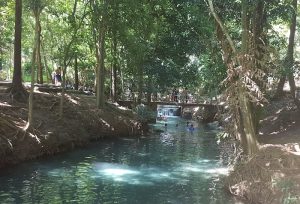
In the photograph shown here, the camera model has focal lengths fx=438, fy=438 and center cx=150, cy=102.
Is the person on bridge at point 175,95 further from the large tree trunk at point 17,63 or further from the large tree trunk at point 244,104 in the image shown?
the large tree trunk at point 244,104

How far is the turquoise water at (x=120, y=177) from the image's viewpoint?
1271 cm

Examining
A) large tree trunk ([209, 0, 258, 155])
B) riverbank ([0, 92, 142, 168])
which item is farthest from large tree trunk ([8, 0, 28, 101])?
large tree trunk ([209, 0, 258, 155])

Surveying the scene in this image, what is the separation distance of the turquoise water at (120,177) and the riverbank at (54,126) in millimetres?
534

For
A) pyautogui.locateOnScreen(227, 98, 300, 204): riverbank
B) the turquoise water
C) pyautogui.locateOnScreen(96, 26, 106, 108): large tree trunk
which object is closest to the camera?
pyautogui.locateOnScreen(227, 98, 300, 204): riverbank

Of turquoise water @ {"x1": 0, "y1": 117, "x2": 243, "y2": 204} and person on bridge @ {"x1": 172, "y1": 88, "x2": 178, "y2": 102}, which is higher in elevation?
person on bridge @ {"x1": 172, "y1": 88, "x2": 178, "y2": 102}

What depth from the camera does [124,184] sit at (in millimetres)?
14461

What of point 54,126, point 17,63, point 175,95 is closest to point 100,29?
point 17,63

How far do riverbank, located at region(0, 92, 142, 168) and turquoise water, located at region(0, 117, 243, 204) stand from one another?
0.53m

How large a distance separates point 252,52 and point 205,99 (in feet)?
98.5

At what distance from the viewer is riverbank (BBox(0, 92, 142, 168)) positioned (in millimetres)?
16500

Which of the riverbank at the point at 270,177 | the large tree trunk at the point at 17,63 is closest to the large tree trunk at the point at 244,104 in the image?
the riverbank at the point at 270,177

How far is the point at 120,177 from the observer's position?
15.6m

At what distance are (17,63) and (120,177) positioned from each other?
26.2ft

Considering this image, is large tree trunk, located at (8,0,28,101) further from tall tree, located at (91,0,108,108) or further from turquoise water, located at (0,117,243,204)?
tall tree, located at (91,0,108,108)
